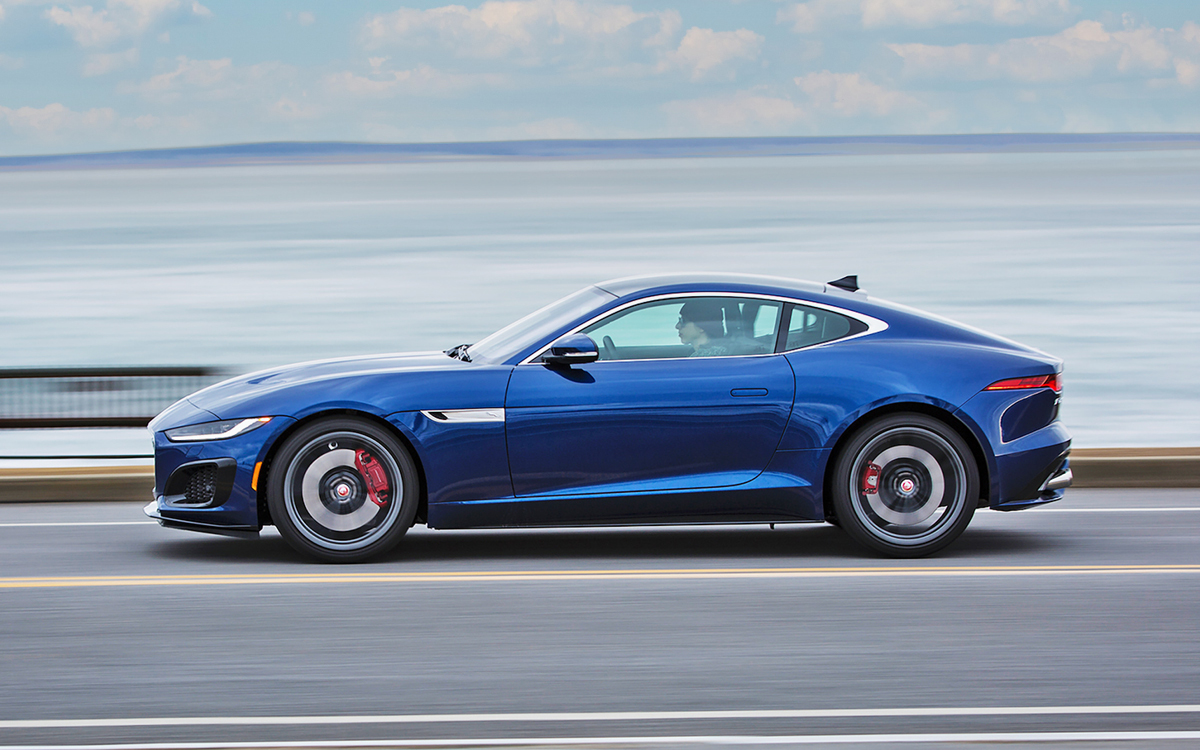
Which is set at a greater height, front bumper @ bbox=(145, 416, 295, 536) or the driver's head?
the driver's head

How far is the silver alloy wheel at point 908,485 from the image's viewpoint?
7.14m

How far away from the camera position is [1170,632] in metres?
5.73

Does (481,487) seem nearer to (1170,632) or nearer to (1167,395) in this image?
(1170,632)

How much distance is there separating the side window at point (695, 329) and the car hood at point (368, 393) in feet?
1.95

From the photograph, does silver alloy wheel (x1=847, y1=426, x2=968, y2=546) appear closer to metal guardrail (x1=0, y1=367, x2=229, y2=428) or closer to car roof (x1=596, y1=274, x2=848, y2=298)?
car roof (x1=596, y1=274, x2=848, y2=298)

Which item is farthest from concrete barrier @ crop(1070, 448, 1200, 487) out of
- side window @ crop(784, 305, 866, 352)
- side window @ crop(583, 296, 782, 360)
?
side window @ crop(583, 296, 782, 360)

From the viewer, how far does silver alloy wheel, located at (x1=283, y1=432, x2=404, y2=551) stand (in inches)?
275

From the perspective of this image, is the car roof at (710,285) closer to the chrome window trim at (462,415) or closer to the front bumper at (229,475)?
the chrome window trim at (462,415)

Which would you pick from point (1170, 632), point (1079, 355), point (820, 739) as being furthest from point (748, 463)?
point (1079, 355)

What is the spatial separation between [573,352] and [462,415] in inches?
24.6

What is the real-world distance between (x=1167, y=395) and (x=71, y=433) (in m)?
15.5

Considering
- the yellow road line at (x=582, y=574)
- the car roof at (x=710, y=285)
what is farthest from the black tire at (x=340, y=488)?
the car roof at (x=710, y=285)

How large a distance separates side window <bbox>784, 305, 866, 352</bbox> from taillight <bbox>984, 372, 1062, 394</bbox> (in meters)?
0.73

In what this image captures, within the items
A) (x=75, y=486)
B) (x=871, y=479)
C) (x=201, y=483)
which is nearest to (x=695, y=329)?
(x=871, y=479)
